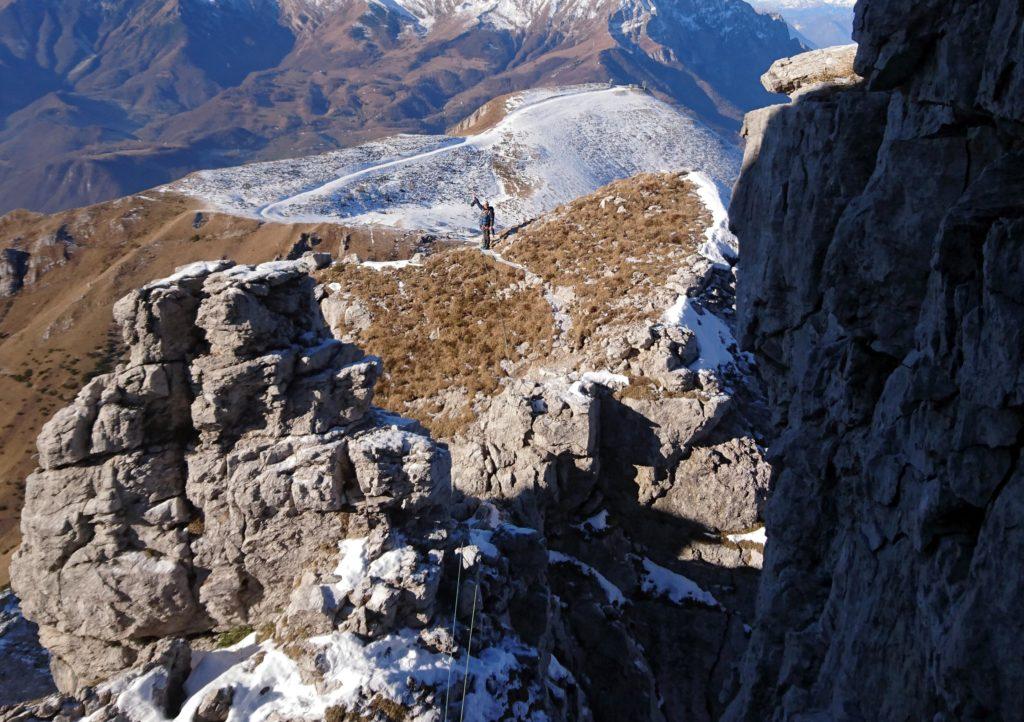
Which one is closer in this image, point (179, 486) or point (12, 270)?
point (179, 486)

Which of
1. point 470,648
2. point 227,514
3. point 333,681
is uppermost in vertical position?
point 227,514

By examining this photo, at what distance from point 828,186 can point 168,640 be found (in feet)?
59.1

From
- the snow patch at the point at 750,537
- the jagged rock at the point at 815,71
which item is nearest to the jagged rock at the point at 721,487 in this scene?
the snow patch at the point at 750,537

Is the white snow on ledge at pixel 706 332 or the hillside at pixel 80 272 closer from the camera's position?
the white snow on ledge at pixel 706 332

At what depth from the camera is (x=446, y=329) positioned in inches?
1436

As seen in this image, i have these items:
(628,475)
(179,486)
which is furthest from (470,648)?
(628,475)

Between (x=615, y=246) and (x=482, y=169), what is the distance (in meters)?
58.2

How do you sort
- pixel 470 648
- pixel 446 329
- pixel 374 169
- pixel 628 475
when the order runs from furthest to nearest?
1. pixel 374 169
2. pixel 446 329
3. pixel 628 475
4. pixel 470 648

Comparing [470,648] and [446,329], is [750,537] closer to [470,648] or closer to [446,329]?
[470,648]

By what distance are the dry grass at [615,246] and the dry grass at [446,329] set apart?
2077 mm

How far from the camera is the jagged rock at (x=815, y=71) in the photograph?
14406 mm

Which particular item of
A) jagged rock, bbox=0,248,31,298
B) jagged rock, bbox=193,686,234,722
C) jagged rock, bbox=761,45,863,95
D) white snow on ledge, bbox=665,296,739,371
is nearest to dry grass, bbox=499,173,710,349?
white snow on ledge, bbox=665,296,739,371

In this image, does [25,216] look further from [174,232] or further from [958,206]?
[958,206]

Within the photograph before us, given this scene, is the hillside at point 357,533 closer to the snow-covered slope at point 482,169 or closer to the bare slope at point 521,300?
the bare slope at point 521,300
